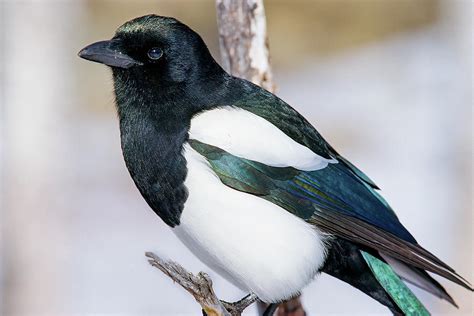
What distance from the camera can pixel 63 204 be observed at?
3.73 meters

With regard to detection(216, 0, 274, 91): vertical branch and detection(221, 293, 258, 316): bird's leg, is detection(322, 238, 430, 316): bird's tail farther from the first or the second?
detection(216, 0, 274, 91): vertical branch

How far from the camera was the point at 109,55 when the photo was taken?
2.04 metres

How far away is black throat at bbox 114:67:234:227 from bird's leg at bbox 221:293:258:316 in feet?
0.88

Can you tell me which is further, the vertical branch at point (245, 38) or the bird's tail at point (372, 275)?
the vertical branch at point (245, 38)

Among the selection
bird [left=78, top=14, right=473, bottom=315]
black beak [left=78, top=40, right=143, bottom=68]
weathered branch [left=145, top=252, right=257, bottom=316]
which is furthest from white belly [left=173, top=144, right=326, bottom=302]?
black beak [left=78, top=40, right=143, bottom=68]

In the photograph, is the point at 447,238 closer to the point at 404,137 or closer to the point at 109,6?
the point at 404,137

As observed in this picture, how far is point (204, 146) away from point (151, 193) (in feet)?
0.57

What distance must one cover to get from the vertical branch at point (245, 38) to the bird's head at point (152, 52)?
1.33ft

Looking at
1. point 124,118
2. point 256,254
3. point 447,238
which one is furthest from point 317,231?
point 447,238

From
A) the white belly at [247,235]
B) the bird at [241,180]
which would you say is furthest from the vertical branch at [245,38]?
the white belly at [247,235]

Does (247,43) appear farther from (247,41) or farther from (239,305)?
(239,305)

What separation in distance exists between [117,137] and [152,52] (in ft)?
15.2

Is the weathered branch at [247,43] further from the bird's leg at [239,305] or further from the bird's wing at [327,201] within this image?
the bird's wing at [327,201]

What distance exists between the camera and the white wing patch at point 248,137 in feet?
6.46
